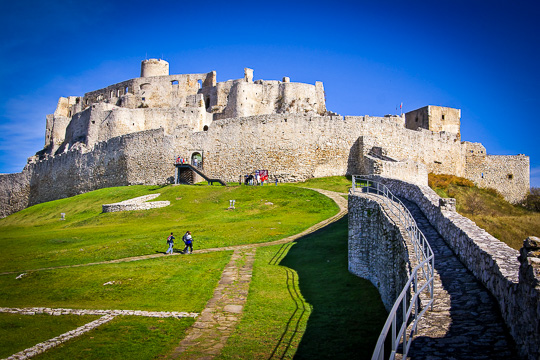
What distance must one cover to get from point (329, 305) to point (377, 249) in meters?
2.76

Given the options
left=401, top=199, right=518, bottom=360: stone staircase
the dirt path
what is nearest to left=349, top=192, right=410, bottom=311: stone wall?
left=401, top=199, right=518, bottom=360: stone staircase

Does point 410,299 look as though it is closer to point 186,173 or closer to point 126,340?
point 126,340

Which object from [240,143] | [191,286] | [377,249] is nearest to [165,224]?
[191,286]

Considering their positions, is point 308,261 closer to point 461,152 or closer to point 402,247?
point 402,247

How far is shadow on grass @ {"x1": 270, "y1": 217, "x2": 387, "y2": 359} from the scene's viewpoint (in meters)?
9.72

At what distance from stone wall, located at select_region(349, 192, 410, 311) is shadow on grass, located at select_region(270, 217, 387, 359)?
1.29 ft

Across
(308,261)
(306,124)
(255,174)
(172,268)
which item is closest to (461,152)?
(306,124)

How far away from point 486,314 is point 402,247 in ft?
12.2

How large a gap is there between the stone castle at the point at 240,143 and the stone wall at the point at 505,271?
18243 mm

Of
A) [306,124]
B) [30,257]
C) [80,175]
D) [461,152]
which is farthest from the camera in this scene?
[80,175]

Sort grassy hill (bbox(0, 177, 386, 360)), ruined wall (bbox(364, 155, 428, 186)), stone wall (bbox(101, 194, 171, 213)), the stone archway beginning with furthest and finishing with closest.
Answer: the stone archway → stone wall (bbox(101, 194, 171, 213)) → ruined wall (bbox(364, 155, 428, 186)) → grassy hill (bbox(0, 177, 386, 360))

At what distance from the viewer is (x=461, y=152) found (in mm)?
47281

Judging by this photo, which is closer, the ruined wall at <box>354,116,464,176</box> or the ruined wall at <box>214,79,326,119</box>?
the ruined wall at <box>354,116,464,176</box>

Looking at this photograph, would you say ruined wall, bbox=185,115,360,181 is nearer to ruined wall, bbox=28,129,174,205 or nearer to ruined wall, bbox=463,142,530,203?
ruined wall, bbox=28,129,174,205
